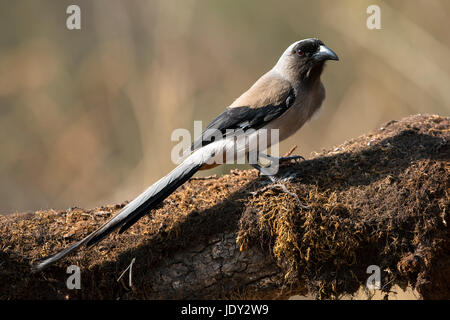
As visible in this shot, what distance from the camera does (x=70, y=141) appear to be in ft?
23.1

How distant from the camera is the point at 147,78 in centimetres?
688

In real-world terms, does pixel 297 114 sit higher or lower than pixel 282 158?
higher

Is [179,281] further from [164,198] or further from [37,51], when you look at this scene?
[37,51]

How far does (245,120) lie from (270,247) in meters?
1.29

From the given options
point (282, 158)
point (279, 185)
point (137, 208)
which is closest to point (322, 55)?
point (282, 158)

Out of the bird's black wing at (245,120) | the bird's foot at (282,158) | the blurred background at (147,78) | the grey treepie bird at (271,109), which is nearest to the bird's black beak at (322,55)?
the grey treepie bird at (271,109)

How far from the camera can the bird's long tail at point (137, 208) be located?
10.2 feet

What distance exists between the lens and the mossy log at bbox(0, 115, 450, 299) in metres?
3.19

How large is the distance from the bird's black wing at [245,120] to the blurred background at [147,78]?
7.88ft

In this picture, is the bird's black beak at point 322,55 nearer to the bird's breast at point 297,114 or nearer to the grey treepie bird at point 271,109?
the grey treepie bird at point 271,109

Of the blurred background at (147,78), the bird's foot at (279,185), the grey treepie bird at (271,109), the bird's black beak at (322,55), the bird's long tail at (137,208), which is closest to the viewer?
the bird's long tail at (137,208)

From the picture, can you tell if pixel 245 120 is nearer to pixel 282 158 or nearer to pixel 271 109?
pixel 271 109

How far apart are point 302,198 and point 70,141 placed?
15.1 feet

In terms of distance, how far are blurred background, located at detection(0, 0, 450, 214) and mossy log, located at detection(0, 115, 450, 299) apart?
317cm
